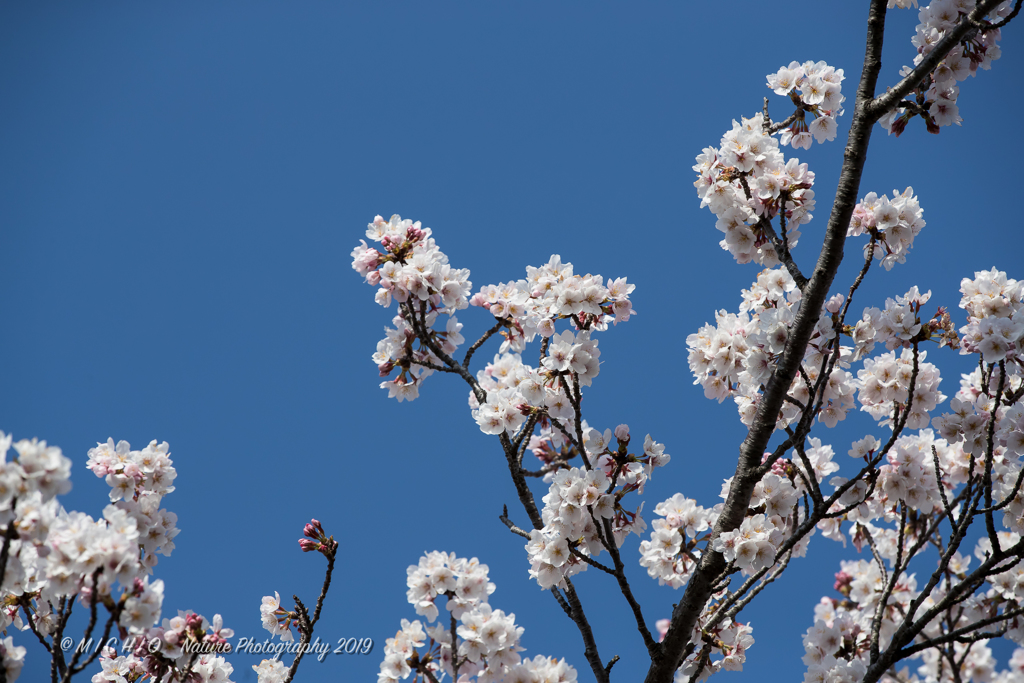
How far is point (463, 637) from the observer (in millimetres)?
4109

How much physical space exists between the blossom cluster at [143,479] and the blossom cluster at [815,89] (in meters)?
4.26

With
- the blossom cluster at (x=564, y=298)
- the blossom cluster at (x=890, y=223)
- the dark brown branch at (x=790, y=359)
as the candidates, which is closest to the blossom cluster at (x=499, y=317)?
the blossom cluster at (x=564, y=298)

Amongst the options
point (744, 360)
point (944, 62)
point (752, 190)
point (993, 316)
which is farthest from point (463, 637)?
point (944, 62)

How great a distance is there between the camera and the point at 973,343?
3.81 meters

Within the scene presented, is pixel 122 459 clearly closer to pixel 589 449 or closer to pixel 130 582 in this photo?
pixel 130 582

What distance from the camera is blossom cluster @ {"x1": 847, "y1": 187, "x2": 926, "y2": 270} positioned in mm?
3689

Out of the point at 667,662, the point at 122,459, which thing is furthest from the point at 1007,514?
the point at 122,459

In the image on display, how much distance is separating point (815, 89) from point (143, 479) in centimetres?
456

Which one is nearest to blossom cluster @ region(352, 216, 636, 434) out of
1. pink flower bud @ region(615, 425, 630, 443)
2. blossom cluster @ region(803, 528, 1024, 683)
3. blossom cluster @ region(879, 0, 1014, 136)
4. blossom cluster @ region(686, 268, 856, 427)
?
pink flower bud @ region(615, 425, 630, 443)

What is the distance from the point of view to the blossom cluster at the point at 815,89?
13.3ft

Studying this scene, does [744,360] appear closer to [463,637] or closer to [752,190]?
[752,190]

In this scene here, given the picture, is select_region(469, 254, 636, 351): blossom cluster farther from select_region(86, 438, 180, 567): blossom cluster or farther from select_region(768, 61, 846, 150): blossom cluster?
select_region(86, 438, 180, 567): blossom cluster

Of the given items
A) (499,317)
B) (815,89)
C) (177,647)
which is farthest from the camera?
(499,317)

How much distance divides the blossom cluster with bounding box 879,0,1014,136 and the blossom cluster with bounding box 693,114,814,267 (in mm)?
753
